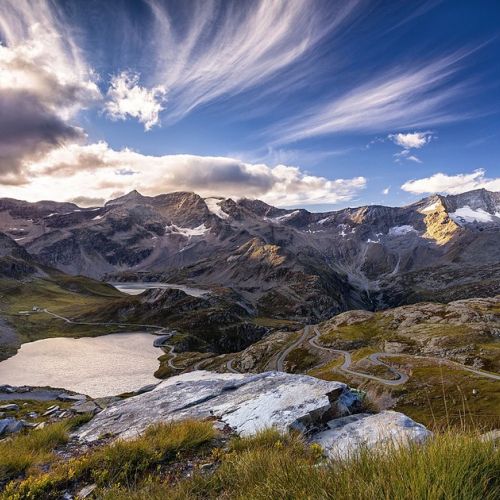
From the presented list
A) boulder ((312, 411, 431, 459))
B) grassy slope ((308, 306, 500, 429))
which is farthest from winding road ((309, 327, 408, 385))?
boulder ((312, 411, 431, 459))

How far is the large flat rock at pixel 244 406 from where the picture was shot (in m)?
11.2

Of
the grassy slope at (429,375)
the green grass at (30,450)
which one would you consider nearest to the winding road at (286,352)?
the grassy slope at (429,375)

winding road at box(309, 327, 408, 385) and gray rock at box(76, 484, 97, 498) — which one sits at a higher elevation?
gray rock at box(76, 484, 97, 498)

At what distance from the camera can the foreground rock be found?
10180 mm

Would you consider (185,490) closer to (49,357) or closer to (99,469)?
(99,469)

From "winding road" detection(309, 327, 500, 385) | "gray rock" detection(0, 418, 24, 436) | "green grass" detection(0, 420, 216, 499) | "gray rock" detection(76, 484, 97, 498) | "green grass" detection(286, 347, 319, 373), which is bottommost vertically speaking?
"green grass" detection(286, 347, 319, 373)

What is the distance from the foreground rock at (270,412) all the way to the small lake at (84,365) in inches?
4170

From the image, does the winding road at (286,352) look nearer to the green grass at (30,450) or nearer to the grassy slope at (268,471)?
the green grass at (30,450)

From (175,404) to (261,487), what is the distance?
11.1 metres

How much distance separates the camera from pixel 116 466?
8102 mm

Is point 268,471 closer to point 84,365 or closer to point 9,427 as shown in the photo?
point 9,427

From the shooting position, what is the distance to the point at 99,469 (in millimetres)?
8031

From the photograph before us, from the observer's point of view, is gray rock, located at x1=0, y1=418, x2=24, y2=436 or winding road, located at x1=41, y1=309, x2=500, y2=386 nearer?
gray rock, located at x1=0, y1=418, x2=24, y2=436

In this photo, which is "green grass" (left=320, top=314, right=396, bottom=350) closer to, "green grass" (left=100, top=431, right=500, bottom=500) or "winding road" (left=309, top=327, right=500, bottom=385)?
"winding road" (left=309, top=327, right=500, bottom=385)
